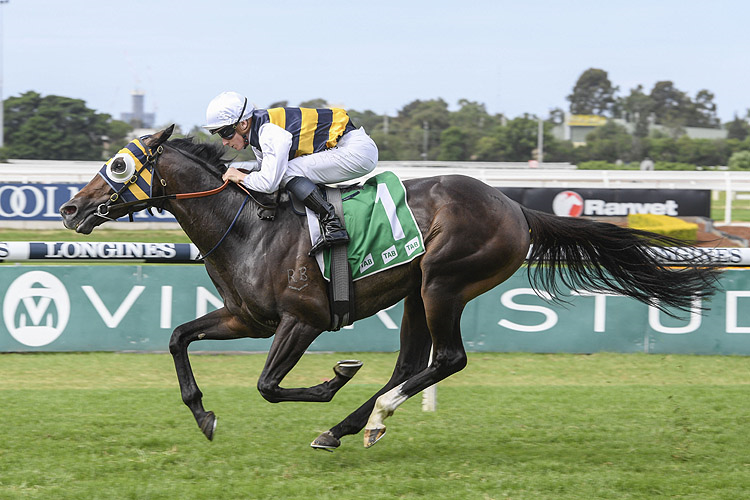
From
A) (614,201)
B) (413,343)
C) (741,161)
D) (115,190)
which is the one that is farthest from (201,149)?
(741,161)

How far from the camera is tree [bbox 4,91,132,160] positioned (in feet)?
131

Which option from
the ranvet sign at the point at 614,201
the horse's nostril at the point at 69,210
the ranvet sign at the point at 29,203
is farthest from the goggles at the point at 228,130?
the ranvet sign at the point at 614,201

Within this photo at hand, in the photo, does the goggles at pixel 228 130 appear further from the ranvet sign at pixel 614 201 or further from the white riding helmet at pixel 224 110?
the ranvet sign at pixel 614 201

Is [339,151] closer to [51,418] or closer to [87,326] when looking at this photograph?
[51,418]

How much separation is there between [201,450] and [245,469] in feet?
1.48

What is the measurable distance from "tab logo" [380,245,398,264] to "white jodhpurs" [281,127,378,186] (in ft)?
1.51

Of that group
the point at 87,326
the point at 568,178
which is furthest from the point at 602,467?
the point at 568,178

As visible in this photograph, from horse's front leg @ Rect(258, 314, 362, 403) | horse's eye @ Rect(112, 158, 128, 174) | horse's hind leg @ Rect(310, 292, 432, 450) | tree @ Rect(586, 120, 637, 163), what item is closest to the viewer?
horse's front leg @ Rect(258, 314, 362, 403)

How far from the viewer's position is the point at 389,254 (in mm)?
4477

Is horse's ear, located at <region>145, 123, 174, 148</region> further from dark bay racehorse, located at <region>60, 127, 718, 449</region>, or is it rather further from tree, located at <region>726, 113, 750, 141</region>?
tree, located at <region>726, 113, 750, 141</region>

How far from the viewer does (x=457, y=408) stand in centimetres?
566

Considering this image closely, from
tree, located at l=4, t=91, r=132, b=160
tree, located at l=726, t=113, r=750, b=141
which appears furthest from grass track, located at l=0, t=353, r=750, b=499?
tree, located at l=726, t=113, r=750, b=141

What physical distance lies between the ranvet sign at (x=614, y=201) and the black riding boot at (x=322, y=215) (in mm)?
11456

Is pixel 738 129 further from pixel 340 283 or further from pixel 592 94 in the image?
pixel 340 283
